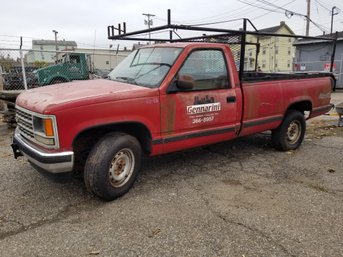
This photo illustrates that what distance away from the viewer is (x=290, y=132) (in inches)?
247

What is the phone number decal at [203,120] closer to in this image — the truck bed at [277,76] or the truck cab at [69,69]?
the truck bed at [277,76]

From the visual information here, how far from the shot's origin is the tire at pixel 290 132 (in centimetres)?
599

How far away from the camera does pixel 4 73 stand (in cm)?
1176

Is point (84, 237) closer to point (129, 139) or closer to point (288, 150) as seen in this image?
point (129, 139)

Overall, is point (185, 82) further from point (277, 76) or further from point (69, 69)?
point (69, 69)

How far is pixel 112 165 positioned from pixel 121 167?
0.58ft

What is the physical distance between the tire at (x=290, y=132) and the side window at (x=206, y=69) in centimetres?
182

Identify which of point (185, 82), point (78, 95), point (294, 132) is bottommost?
point (294, 132)

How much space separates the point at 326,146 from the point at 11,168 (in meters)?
5.95

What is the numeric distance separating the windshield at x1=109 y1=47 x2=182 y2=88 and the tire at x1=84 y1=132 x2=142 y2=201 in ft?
2.79

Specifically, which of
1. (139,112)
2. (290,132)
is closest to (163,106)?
(139,112)

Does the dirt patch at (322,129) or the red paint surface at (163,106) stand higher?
the red paint surface at (163,106)

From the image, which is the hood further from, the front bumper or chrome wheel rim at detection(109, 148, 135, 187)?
chrome wheel rim at detection(109, 148, 135, 187)

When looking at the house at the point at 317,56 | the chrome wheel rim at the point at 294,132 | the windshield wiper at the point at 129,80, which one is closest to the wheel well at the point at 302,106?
the chrome wheel rim at the point at 294,132
